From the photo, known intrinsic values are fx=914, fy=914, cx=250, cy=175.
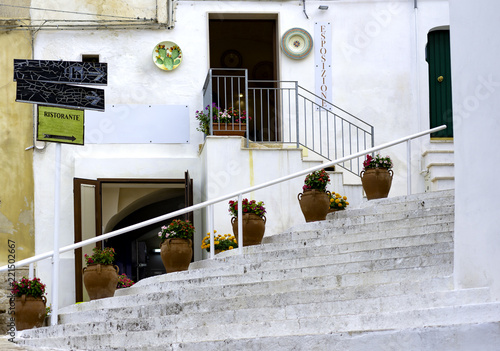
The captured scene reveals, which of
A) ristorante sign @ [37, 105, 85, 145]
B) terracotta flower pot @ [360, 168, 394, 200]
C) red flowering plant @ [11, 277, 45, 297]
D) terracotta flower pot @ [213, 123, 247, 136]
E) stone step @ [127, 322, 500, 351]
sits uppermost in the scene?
terracotta flower pot @ [213, 123, 247, 136]

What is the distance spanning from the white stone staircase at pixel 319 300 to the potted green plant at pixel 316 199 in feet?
2.58

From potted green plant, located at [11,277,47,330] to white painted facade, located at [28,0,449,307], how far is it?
138 inches

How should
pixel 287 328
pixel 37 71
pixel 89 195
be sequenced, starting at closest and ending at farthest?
pixel 287 328
pixel 37 71
pixel 89 195

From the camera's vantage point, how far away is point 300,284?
7.88m

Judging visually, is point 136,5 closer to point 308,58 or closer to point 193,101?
point 193,101

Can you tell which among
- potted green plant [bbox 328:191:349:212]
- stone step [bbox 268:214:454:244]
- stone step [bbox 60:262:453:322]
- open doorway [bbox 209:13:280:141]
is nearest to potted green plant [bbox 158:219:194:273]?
stone step [bbox 268:214:454:244]

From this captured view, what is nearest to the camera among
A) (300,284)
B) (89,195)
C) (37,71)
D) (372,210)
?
(300,284)

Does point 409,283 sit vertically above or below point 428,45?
below

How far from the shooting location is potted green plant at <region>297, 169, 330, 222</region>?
35.4 ft

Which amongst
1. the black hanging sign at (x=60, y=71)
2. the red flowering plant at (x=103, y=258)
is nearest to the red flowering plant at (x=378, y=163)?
the red flowering plant at (x=103, y=258)

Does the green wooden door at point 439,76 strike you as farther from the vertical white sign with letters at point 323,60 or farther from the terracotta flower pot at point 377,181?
the terracotta flower pot at point 377,181

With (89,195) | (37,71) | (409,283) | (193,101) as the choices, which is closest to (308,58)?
(193,101)

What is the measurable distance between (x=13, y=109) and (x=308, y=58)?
4441 mm

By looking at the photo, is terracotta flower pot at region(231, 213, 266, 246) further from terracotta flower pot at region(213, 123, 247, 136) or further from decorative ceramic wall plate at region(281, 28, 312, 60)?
decorative ceramic wall plate at region(281, 28, 312, 60)
